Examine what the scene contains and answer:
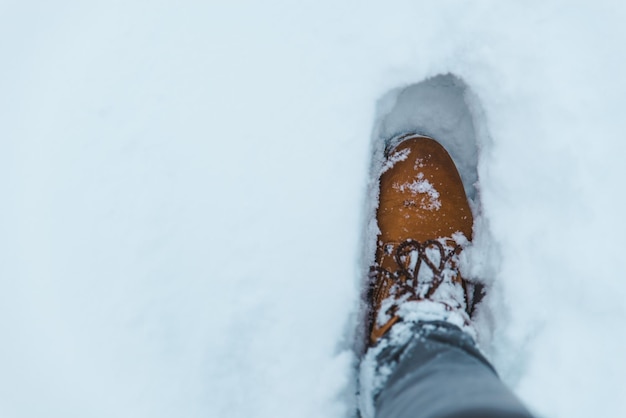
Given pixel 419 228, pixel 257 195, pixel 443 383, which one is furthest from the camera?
pixel 419 228

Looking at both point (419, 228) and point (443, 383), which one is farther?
point (419, 228)

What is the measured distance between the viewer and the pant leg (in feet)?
2.62

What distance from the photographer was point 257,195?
1.17 metres

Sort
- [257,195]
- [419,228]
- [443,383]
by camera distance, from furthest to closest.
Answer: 1. [419,228]
2. [257,195]
3. [443,383]

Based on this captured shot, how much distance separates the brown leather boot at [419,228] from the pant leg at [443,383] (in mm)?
225

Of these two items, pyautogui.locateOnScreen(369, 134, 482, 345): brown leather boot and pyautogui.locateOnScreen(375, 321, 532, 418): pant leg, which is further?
pyautogui.locateOnScreen(369, 134, 482, 345): brown leather boot

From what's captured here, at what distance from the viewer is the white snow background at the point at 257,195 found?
114 cm

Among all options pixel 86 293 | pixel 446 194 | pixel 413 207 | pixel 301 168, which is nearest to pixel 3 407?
pixel 86 293

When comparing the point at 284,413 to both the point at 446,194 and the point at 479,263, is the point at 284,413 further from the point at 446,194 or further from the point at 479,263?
the point at 446,194

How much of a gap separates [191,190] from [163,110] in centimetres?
22

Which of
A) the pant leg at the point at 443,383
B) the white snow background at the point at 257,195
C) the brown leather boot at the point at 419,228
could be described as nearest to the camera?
the pant leg at the point at 443,383

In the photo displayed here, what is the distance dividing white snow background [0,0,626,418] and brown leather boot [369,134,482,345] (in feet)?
0.53

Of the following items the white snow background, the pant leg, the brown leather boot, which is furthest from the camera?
the brown leather boot

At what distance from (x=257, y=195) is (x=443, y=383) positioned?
581 millimetres
